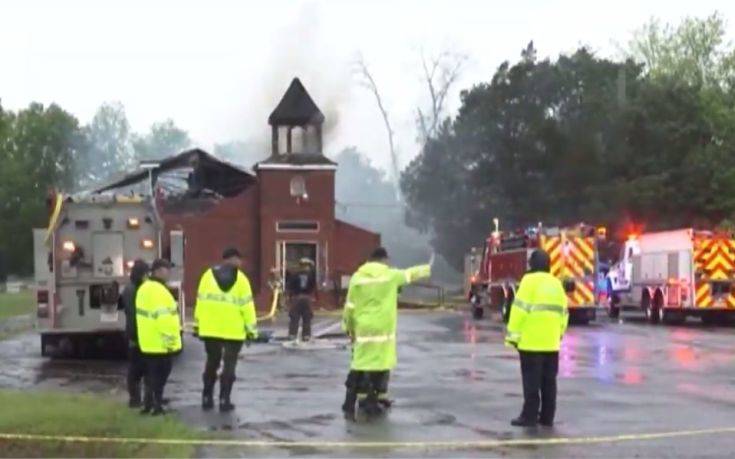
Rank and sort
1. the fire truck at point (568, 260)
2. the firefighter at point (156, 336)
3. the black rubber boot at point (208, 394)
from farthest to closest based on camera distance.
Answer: the fire truck at point (568, 260), the black rubber boot at point (208, 394), the firefighter at point (156, 336)

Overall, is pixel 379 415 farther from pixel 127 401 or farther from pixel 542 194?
pixel 542 194

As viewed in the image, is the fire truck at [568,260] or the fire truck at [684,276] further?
the fire truck at [684,276]

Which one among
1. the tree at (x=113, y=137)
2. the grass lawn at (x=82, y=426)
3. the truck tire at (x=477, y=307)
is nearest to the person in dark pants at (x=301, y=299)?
the grass lawn at (x=82, y=426)

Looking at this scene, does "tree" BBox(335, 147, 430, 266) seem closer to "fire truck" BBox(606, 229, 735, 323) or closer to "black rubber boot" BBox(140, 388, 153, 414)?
"fire truck" BBox(606, 229, 735, 323)

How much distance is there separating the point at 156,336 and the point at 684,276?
76.3 ft

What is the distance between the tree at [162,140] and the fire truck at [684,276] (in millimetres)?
113794

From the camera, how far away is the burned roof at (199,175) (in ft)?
138

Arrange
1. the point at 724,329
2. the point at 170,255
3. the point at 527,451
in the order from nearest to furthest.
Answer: the point at 527,451 < the point at 170,255 < the point at 724,329

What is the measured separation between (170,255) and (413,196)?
4827cm

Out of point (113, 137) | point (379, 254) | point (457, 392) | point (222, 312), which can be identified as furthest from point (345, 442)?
point (113, 137)

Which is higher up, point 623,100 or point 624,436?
point 623,100

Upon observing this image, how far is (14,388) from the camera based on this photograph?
1527cm

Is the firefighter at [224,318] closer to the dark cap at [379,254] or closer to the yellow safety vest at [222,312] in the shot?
the yellow safety vest at [222,312]

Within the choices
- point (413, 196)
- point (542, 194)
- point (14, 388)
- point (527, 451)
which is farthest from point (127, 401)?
point (413, 196)
